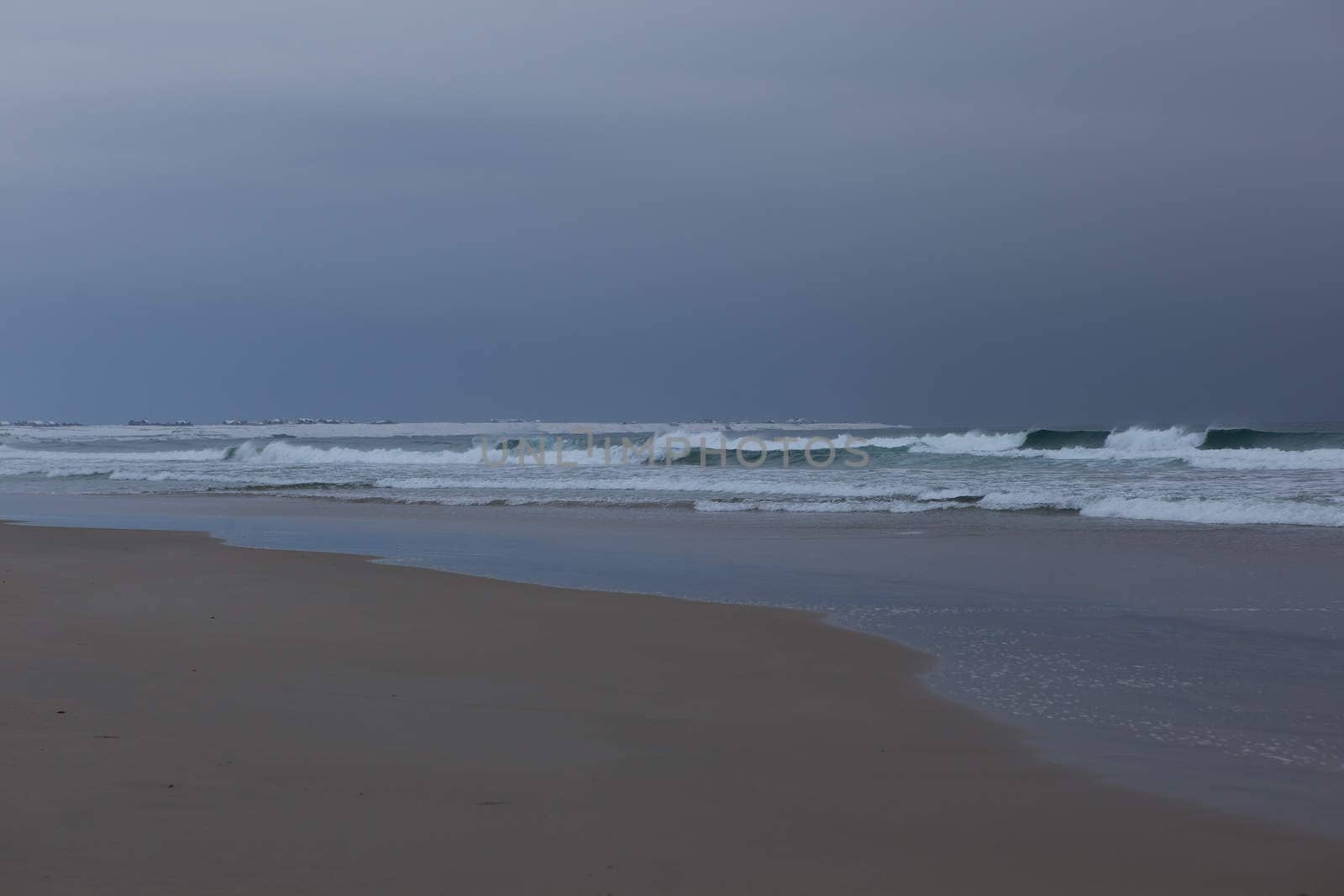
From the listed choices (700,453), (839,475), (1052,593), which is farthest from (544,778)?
(700,453)

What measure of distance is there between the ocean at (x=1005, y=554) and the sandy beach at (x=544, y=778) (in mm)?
519

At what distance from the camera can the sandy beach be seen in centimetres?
307

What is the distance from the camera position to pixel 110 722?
14.7ft

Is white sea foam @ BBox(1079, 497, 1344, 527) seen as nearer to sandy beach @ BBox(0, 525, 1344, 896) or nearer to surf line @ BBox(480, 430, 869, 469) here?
sandy beach @ BBox(0, 525, 1344, 896)

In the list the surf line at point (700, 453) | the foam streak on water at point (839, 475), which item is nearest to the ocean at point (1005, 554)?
the foam streak on water at point (839, 475)

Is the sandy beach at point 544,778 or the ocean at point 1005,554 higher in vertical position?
the ocean at point 1005,554

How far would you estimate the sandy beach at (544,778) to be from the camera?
3070mm

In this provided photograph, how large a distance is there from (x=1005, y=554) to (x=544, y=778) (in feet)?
28.5

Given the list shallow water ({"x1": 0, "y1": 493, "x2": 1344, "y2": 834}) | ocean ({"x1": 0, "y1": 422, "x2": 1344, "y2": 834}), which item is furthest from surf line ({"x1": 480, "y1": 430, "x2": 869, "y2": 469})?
shallow water ({"x1": 0, "y1": 493, "x2": 1344, "y2": 834})

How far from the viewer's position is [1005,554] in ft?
38.3

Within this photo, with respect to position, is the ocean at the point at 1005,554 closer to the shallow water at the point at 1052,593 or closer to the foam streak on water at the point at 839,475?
the shallow water at the point at 1052,593

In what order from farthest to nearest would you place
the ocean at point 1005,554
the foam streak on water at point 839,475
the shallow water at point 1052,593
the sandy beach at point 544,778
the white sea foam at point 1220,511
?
the foam streak on water at point 839,475 < the white sea foam at point 1220,511 < the ocean at point 1005,554 < the shallow water at point 1052,593 < the sandy beach at point 544,778

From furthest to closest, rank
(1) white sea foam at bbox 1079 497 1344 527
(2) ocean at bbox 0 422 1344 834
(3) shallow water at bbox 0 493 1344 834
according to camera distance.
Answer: (1) white sea foam at bbox 1079 497 1344 527, (2) ocean at bbox 0 422 1344 834, (3) shallow water at bbox 0 493 1344 834

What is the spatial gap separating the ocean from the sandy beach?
0.52m
